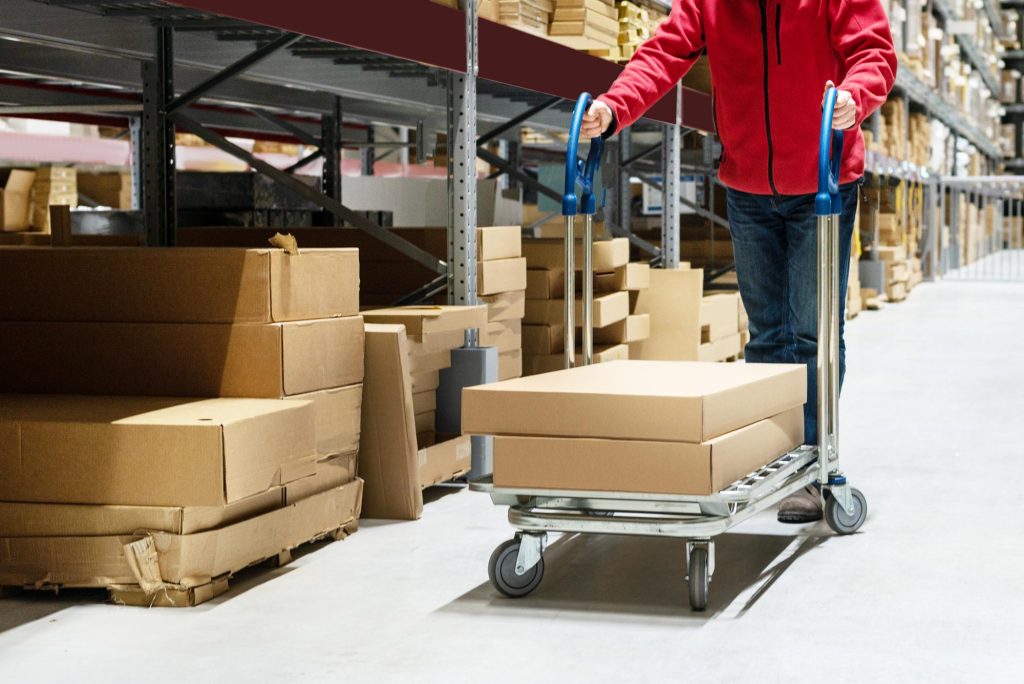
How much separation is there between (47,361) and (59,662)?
1148 mm

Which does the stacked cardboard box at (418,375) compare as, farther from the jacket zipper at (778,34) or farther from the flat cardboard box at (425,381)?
the jacket zipper at (778,34)

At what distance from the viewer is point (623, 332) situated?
6.09 m

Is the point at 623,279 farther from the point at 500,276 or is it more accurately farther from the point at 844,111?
the point at 844,111

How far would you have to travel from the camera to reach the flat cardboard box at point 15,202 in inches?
252

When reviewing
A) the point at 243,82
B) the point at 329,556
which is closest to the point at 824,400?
the point at 329,556

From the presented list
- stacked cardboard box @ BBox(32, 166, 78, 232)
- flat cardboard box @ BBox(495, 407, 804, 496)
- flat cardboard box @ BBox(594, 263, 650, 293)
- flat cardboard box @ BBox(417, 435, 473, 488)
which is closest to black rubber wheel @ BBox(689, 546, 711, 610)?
flat cardboard box @ BBox(495, 407, 804, 496)

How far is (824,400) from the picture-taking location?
3484 mm

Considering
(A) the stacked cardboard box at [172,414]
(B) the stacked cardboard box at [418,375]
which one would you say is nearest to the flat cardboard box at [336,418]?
(A) the stacked cardboard box at [172,414]

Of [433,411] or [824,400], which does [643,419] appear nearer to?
[824,400]

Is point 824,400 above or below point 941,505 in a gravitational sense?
above

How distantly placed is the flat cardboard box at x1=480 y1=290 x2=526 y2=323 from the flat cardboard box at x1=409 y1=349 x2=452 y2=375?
1.63 ft

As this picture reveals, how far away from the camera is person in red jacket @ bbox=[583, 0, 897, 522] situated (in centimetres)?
356

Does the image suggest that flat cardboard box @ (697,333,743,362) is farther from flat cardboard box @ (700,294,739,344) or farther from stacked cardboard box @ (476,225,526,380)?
stacked cardboard box @ (476,225,526,380)

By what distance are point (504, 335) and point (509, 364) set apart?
0.51 feet
